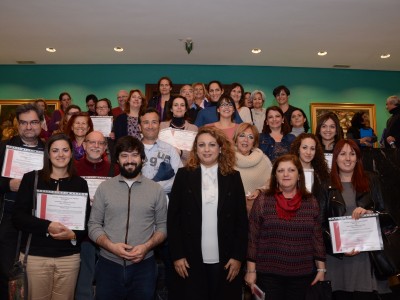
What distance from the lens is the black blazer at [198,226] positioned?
3.25m

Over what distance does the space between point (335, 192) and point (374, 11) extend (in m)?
5.55

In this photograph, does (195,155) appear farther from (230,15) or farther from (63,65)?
(63,65)

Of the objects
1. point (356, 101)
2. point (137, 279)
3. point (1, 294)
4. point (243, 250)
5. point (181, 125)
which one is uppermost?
point (356, 101)

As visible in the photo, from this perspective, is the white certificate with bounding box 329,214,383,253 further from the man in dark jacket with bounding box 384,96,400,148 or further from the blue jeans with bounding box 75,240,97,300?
the man in dark jacket with bounding box 384,96,400,148

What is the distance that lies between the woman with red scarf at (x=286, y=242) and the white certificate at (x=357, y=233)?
160mm

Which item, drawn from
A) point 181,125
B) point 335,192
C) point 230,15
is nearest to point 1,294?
point 181,125

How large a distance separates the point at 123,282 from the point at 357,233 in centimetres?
212

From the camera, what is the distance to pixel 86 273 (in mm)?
3836

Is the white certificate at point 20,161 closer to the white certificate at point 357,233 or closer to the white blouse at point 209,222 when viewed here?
the white blouse at point 209,222

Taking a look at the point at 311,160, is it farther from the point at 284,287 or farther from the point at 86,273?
the point at 86,273

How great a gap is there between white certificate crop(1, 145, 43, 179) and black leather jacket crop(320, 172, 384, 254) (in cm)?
272

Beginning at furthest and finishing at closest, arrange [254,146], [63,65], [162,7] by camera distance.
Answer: [63,65], [162,7], [254,146]

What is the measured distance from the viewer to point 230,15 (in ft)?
25.6

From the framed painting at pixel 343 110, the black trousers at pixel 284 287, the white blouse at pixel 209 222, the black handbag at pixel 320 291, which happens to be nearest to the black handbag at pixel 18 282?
the white blouse at pixel 209 222
